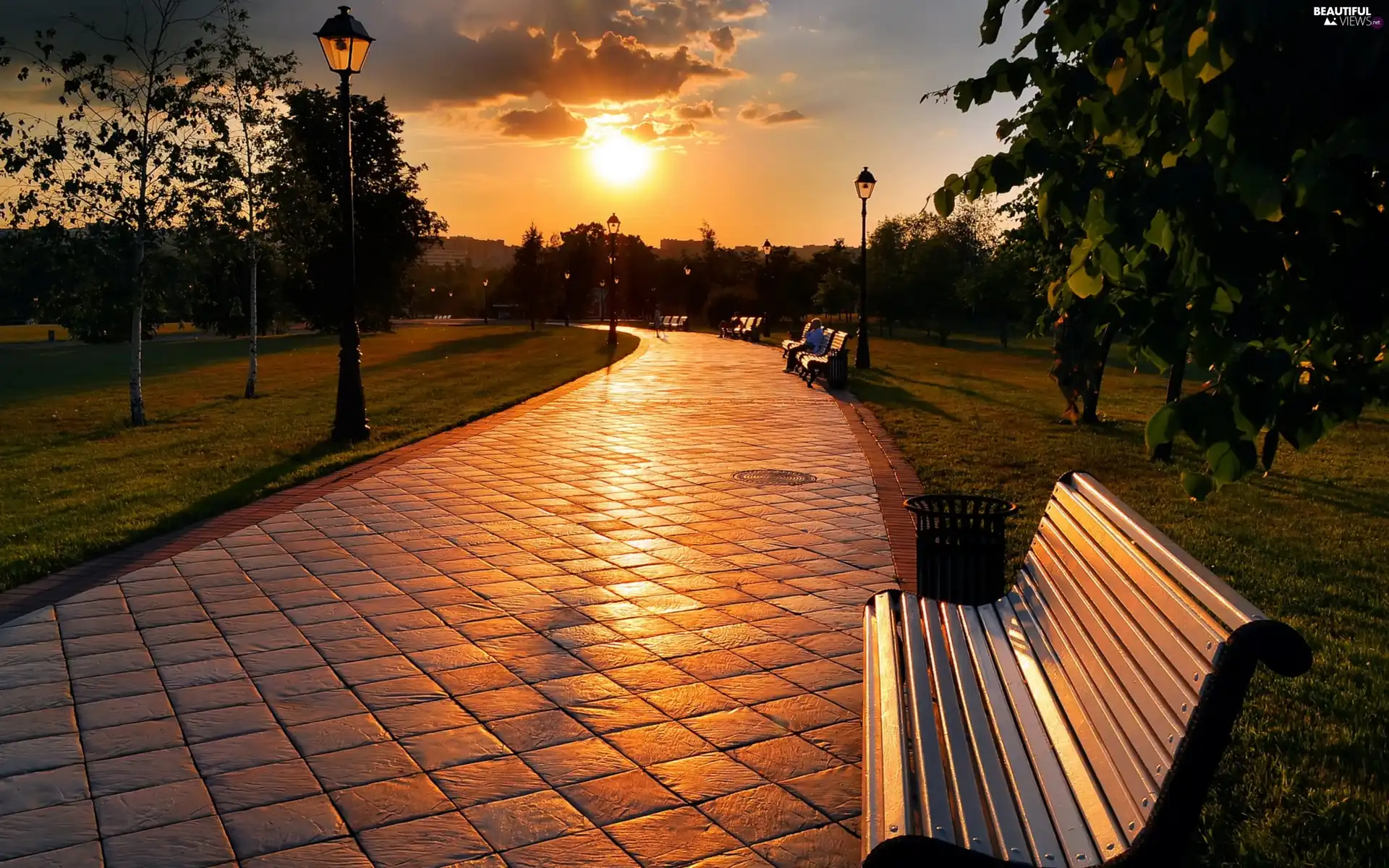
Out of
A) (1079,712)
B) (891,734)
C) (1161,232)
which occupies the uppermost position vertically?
(1161,232)

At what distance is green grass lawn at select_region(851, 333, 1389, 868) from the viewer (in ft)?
11.3

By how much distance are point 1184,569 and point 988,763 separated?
763mm

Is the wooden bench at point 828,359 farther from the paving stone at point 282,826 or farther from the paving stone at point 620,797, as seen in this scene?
the paving stone at point 282,826

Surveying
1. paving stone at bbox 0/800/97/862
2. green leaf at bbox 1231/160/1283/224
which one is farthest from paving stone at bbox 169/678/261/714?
green leaf at bbox 1231/160/1283/224

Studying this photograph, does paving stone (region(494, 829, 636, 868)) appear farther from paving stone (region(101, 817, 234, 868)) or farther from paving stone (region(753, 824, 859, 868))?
paving stone (region(101, 817, 234, 868))

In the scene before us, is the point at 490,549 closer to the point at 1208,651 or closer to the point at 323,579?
the point at 323,579

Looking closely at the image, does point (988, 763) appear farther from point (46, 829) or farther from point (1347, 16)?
point (46, 829)

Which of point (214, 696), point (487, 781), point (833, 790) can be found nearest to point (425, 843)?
point (487, 781)

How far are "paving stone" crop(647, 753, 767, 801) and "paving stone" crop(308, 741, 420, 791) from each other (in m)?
0.96

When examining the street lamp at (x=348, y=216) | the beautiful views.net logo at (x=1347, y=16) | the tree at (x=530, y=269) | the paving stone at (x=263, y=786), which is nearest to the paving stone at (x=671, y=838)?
the paving stone at (x=263, y=786)

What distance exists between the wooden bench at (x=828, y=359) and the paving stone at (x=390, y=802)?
18.0 meters

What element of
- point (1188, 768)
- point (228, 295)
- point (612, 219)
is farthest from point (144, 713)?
point (612, 219)

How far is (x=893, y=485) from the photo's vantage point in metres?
9.73

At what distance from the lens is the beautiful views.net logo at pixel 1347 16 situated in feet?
7.97
